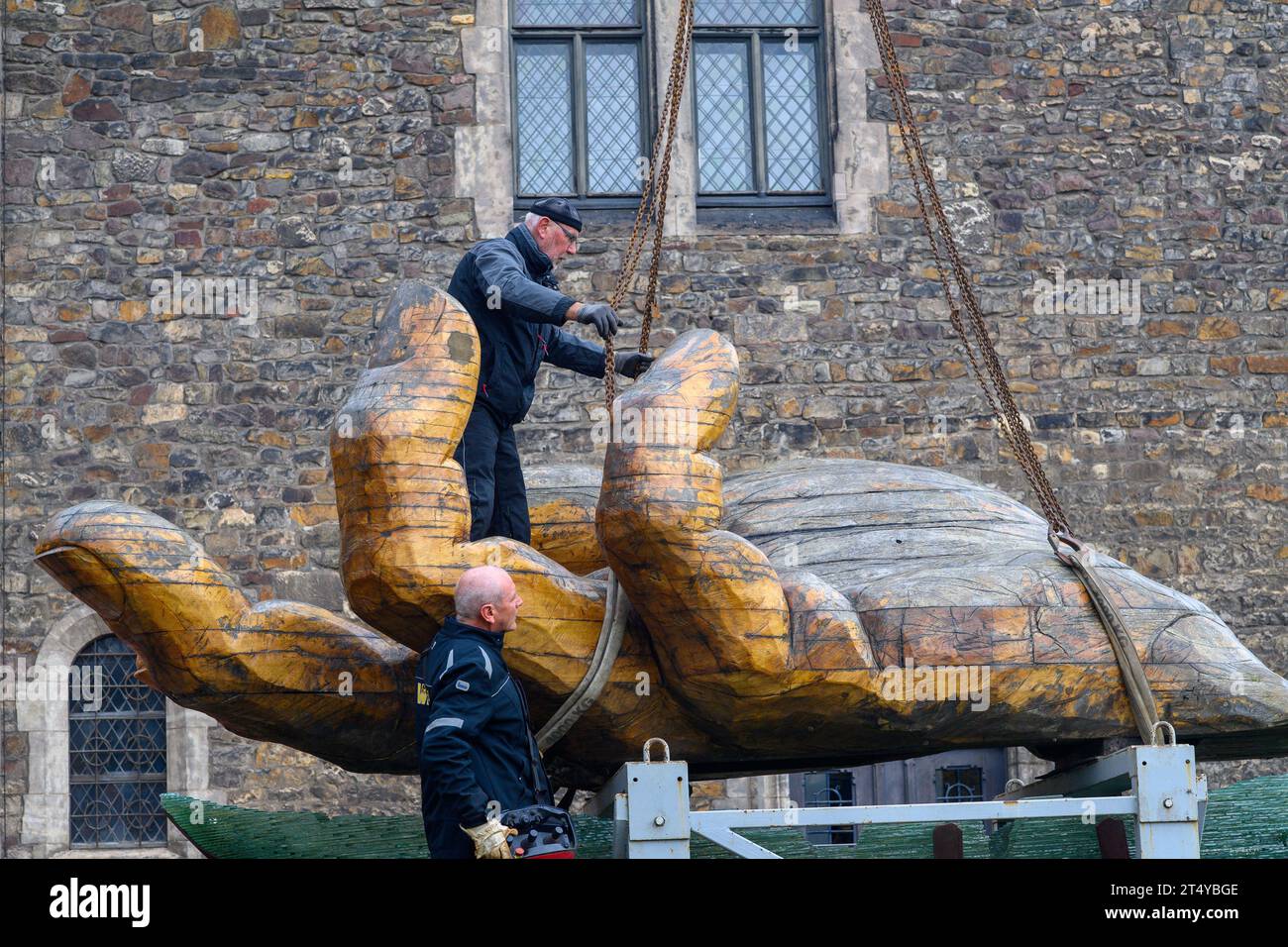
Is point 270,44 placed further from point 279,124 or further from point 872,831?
point 872,831

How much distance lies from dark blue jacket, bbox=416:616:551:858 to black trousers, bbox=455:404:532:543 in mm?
533

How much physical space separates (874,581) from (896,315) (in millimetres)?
6550

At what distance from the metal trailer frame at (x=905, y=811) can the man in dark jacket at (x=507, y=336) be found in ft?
2.81

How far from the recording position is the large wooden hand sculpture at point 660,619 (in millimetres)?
4570

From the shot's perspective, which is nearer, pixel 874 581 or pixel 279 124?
pixel 874 581

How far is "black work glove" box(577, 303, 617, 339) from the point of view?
4.81m

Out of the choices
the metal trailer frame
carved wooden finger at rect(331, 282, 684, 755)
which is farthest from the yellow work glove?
carved wooden finger at rect(331, 282, 684, 755)

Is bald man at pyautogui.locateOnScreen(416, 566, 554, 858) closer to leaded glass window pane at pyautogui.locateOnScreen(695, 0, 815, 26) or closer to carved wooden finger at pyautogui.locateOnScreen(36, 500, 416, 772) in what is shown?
carved wooden finger at pyautogui.locateOnScreen(36, 500, 416, 772)

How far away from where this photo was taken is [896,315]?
1126cm

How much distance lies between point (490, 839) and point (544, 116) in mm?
7764

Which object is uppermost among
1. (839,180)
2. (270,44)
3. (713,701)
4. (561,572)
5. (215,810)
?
(270,44)

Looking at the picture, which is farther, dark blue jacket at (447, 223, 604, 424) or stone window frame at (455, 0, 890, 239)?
stone window frame at (455, 0, 890, 239)

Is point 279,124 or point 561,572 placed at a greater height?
point 279,124

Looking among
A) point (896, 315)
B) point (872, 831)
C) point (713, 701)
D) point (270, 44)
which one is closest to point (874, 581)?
point (713, 701)
